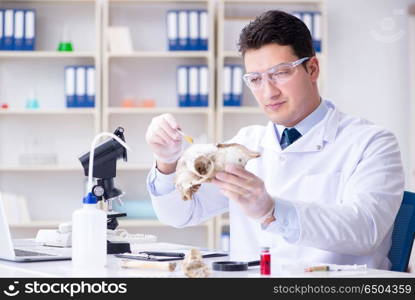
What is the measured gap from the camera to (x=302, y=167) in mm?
2129

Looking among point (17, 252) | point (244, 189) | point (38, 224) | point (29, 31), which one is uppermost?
point (29, 31)

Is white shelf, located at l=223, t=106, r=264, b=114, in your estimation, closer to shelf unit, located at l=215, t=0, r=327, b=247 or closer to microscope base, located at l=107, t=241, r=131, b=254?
shelf unit, located at l=215, t=0, r=327, b=247

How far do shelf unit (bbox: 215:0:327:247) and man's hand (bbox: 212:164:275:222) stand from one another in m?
3.22

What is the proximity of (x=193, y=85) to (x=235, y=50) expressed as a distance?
0.42 meters

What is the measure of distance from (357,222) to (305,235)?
0.16 meters

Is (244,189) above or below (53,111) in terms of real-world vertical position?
below

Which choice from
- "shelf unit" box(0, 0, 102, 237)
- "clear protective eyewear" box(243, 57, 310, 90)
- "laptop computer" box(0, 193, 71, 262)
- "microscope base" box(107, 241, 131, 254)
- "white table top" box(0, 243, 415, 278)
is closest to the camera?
"white table top" box(0, 243, 415, 278)

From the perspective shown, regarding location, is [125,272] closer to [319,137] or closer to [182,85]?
[319,137]

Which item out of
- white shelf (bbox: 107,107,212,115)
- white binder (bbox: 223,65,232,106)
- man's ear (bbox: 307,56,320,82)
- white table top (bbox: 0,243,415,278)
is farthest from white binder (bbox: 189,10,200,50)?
white table top (bbox: 0,243,415,278)

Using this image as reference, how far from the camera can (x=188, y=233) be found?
501cm

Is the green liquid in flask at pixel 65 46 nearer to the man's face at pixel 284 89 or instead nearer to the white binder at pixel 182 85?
the white binder at pixel 182 85

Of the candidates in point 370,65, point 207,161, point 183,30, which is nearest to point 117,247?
point 207,161

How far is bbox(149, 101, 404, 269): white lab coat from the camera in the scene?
1764 millimetres

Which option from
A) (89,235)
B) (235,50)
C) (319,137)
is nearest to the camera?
(89,235)
